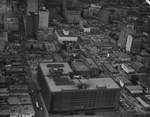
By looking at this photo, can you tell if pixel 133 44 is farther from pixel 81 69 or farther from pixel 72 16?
pixel 72 16

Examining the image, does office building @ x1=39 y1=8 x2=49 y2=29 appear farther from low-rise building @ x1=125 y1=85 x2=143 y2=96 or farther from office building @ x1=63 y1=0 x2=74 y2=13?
low-rise building @ x1=125 y1=85 x2=143 y2=96

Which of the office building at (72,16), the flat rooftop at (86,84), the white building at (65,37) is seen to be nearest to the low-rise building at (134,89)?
the flat rooftop at (86,84)

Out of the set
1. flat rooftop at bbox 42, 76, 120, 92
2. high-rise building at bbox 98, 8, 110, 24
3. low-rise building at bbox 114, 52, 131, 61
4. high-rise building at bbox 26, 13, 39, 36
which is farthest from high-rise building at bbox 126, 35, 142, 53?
flat rooftop at bbox 42, 76, 120, 92

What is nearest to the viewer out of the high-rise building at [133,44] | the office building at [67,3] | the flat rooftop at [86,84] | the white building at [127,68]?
the flat rooftop at [86,84]

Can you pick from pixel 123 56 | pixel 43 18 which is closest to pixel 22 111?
pixel 123 56

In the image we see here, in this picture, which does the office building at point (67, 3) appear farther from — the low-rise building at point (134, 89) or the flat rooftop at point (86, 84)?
the flat rooftop at point (86, 84)

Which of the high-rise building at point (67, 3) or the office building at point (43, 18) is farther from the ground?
the high-rise building at point (67, 3)
